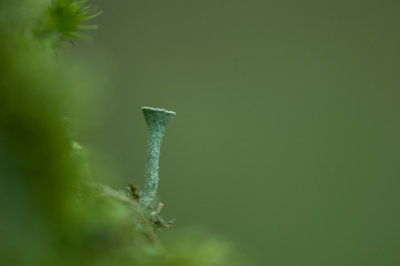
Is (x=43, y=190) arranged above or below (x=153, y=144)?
below

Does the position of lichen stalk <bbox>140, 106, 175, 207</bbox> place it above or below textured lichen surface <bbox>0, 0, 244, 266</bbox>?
above

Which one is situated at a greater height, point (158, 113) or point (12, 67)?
point (158, 113)

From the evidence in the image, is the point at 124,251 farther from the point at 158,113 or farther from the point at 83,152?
the point at 158,113

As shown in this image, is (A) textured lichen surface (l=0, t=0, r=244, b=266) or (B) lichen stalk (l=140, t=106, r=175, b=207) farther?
(B) lichen stalk (l=140, t=106, r=175, b=207)

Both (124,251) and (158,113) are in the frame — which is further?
(158,113)

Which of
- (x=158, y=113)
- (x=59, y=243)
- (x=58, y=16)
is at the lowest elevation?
(x=59, y=243)

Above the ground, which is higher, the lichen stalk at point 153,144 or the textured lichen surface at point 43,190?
the lichen stalk at point 153,144

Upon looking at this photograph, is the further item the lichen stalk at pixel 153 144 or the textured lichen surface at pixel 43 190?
the lichen stalk at pixel 153 144

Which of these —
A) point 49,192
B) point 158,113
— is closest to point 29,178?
point 49,192

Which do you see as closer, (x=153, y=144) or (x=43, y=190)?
(x=43, y=190)

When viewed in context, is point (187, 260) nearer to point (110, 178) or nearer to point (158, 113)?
point (110, 178)
